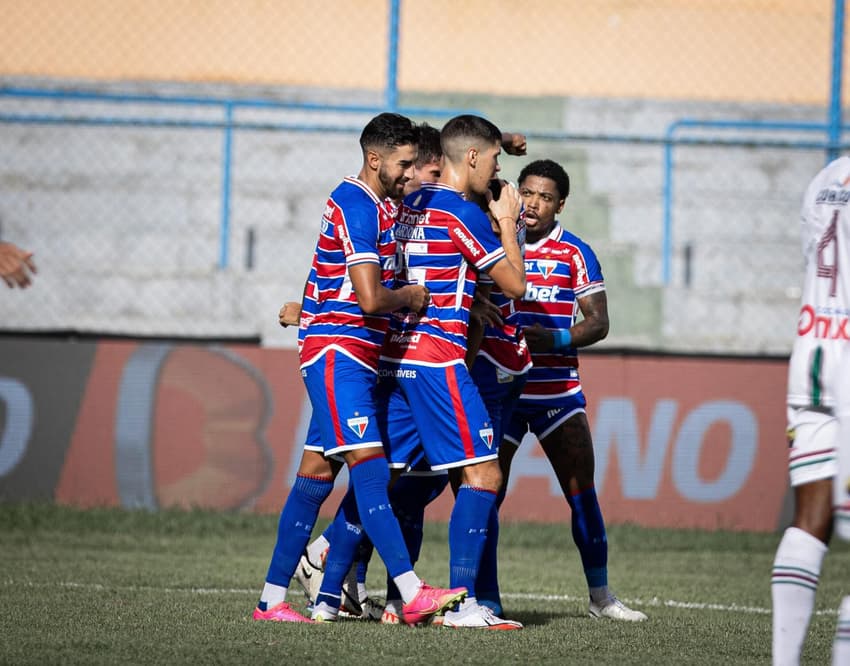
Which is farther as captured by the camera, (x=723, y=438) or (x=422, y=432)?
(x=723, y=438)

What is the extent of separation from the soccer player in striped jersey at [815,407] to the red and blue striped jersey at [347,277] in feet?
6.98

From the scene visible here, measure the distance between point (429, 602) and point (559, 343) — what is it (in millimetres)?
1960

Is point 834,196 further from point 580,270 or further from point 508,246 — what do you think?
point 580,270

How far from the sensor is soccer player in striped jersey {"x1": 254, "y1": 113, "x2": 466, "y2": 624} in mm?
6125

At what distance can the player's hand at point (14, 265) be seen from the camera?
520 cm

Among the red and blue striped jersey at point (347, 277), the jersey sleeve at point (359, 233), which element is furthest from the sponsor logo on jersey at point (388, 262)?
the jersey sleeve at point (359, 233)

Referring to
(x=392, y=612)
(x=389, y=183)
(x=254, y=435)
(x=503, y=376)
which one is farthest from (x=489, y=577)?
(x=254, y=435)

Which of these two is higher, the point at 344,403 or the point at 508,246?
the point at 508,246

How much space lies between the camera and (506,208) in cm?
662

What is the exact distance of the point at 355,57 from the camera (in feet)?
52.6

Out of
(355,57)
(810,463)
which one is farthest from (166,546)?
(355,57)

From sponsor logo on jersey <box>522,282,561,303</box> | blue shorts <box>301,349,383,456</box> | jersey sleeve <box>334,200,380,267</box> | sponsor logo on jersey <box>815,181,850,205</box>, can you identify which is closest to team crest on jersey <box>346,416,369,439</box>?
blue shorts <box>301,349,383,456</box>

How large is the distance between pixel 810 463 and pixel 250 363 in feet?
24.5

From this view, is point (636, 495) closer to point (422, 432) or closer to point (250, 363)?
point (250, 363)
